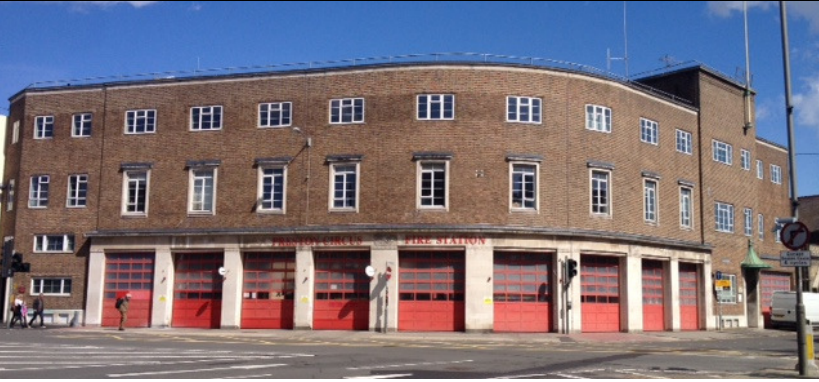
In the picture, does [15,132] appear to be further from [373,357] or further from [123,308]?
[373,357]

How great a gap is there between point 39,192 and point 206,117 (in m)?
10.1

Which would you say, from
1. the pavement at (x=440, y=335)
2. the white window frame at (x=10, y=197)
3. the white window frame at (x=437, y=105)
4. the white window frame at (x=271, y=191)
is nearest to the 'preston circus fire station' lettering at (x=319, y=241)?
the white window frame at (x=271, y=191)

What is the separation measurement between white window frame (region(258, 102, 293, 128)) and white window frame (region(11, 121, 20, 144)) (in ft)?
48.0

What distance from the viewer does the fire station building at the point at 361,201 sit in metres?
37.1

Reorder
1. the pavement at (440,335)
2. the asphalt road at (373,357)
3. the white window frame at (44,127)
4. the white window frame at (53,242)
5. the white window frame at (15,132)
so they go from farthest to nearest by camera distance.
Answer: the white window frame at (15,132) → the white window frame at (44,127) → the white window frame at (53,242) → the pavement at (440,335) → the asphalt road at (373,357)

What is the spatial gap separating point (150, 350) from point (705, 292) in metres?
31.2

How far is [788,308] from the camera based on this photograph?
46875 mm

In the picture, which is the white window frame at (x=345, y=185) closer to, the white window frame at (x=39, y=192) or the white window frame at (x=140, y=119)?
the white window frame at (x=140, y=119)

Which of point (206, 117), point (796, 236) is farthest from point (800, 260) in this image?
point (206, 117)

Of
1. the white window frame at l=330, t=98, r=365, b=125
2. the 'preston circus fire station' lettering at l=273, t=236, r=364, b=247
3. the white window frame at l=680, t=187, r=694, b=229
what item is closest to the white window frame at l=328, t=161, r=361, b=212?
the 'preston circus fire station' lettering at l=273, t=236, r=364, b=247

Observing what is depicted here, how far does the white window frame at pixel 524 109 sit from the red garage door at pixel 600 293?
690 centimetres

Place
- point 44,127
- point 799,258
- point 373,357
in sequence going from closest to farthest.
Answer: point 799,258, point 373,357, point 44,127

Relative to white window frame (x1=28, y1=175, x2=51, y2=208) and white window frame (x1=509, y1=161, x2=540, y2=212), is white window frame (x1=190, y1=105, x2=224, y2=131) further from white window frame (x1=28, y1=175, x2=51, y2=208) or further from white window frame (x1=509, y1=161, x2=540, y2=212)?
white window frame (x1=509, y1=161, x2=540, y2=212)

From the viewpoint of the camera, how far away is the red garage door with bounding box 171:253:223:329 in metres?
39.4
